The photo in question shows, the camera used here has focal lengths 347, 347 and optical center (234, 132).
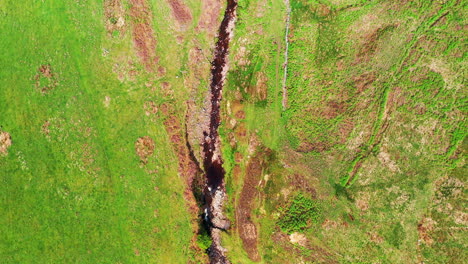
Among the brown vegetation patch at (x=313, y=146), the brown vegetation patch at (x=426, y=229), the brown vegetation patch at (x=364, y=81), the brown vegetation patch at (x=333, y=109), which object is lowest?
the brown vegetation patch at (x=426, y=229)

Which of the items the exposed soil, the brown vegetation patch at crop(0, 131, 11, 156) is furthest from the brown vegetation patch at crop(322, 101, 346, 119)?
the brown vegetation patch at crop(0, 131, 11, 156)

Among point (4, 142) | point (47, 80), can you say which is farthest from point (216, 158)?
point (4, 142)

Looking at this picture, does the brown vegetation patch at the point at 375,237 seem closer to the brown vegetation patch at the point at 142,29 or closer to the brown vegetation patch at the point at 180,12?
the brown vegetation patch at the point at 180,12

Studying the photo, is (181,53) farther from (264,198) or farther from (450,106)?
(450,106)

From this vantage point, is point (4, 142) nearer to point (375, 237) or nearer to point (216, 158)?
point (216, 158)

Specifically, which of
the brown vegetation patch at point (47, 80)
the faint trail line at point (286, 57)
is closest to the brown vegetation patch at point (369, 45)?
the faint trail line at point (286, 57)

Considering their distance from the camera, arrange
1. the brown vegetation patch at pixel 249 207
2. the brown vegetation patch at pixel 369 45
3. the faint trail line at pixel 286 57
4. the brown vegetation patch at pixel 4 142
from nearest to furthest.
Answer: the brown vegetation patch at pixel 369 45
the faint trail line at pixel 286 57
the brown vegetation patch at pixel 249 207
the brown vegetation patch at pixel 4 142

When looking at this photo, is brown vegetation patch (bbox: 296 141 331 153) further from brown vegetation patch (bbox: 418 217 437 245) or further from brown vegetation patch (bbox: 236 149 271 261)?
brown vegetation patch (bbox: 418 217 437 245)
